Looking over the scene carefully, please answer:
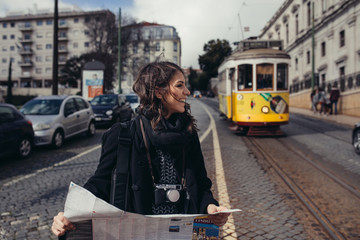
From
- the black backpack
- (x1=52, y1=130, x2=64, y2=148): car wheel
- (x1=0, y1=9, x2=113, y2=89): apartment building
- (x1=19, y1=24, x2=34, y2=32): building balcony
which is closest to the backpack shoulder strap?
the black backpack

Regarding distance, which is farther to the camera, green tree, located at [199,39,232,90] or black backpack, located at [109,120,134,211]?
green tree, located at [199,39,232,90]

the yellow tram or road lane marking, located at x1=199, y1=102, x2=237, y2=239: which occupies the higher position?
the yellow tram

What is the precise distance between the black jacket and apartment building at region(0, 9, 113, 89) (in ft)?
273

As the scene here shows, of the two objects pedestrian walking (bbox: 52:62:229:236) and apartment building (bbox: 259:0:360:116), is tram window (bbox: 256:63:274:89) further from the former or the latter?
apartment building (bbox: 259:0:360:116)

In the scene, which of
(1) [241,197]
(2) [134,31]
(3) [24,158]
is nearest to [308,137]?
(1) [241,197]

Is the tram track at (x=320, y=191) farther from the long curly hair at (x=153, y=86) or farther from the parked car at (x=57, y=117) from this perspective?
the parked car at (x=57, y=117)

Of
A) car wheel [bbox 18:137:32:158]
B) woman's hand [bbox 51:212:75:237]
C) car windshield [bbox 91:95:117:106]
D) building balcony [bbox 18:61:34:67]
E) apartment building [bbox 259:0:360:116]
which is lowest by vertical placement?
car wheel [bbox 18:137:32:158]

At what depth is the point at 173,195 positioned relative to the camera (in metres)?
1.85

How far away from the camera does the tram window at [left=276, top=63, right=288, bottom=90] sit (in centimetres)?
1244

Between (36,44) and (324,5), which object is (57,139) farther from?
(36,44)

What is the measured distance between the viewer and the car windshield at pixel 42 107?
11.1 metres

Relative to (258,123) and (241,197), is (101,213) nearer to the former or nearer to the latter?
(241,197)

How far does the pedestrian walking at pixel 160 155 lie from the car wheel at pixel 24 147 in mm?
7768

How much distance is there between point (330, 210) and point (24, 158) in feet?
24.7
